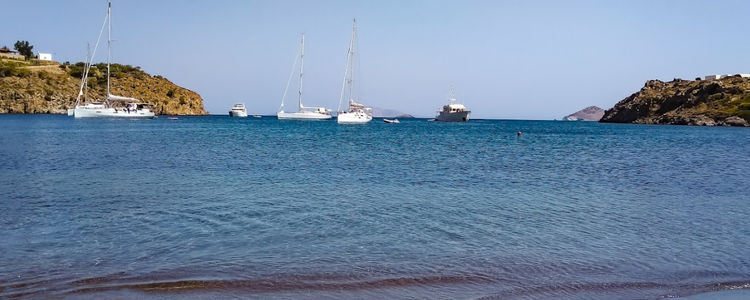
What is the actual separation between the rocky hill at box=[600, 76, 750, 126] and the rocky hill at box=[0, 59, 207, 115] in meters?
161

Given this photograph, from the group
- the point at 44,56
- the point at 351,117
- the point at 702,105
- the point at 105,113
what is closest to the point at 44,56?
the point at 44,56

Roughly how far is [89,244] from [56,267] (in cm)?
207

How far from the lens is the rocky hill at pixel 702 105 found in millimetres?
146600

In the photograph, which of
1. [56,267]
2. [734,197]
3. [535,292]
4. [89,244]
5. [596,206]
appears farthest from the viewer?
[734,197]

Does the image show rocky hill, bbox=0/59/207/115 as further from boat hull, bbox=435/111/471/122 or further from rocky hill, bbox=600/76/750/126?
rocky hill, bbox=600/76/750/126

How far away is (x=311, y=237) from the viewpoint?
14.7 m

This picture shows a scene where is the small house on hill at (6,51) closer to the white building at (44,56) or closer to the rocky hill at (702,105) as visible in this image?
the white building at (44,56)

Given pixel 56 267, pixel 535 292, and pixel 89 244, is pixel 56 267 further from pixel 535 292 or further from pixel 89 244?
pixel 535 292

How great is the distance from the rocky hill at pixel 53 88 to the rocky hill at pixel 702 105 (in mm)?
161322

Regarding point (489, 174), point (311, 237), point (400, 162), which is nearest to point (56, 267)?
point (311, 237)

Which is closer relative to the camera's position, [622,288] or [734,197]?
[622,288]

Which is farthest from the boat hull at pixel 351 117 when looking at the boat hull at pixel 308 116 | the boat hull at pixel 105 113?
the boat hull at pixel 105 113

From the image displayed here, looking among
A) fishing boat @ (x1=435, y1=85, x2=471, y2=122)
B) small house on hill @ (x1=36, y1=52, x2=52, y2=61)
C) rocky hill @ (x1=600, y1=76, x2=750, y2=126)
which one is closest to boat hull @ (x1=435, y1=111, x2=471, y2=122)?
fishing boat @ (x1=435, y1=85, x2=471, y2=122)

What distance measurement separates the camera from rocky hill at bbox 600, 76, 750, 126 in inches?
5772
